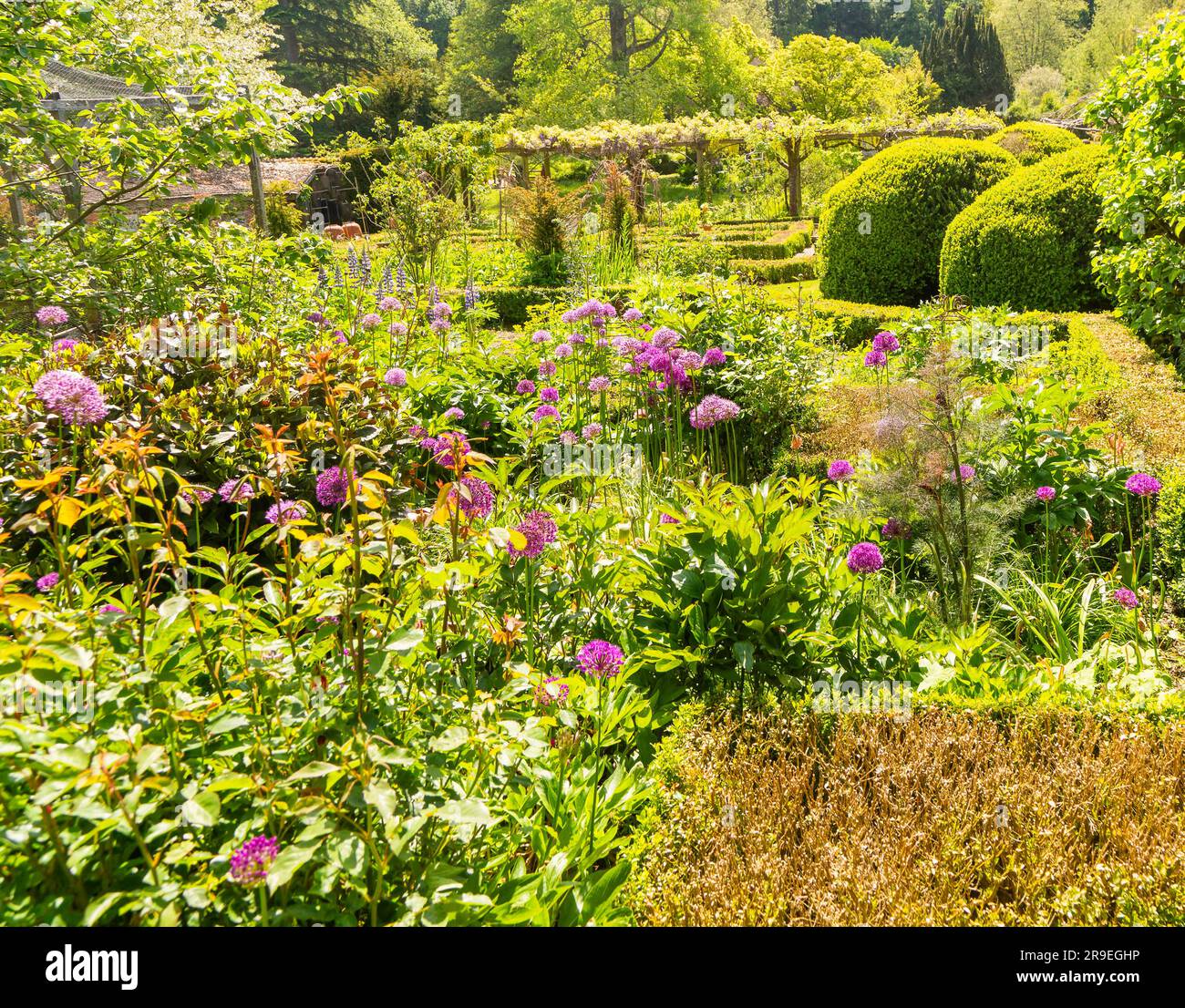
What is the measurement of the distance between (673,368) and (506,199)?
17073 mm

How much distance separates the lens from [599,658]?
2152 mm

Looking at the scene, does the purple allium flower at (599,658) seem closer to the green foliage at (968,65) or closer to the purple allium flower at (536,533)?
the purple allium flower at (536,533)

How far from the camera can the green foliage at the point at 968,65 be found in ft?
126

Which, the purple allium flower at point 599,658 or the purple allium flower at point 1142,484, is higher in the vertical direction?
the purple allium flower at point 1142,484

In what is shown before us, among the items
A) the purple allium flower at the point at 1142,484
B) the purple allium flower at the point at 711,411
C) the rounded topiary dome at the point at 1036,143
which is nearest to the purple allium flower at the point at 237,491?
the purple allium flower at the point at 711,411

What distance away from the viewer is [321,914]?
1262 millimetres

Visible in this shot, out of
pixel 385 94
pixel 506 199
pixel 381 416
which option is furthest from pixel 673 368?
pixel 385 94

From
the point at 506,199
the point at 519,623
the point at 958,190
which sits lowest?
the point at 519,623

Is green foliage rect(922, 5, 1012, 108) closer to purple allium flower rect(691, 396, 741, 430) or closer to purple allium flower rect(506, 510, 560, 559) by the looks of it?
purple allium flower rect(691, 396, 741, 430)

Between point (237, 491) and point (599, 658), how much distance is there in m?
1.03

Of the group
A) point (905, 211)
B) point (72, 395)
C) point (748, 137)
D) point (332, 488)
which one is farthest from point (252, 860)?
point (748, 137)

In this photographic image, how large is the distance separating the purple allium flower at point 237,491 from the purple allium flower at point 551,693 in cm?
81

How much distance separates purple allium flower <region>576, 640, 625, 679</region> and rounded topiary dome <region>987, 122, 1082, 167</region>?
8.64 metres
